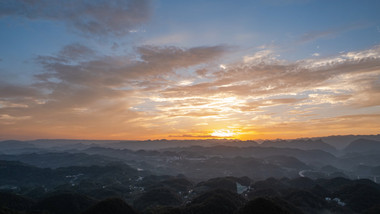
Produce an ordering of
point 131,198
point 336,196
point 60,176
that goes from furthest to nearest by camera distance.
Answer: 1. point 60,176
2. point 131,198
3. point 336,196

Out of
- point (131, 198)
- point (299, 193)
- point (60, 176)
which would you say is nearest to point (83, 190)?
point (131, 198)

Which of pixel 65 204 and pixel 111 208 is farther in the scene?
pixel 65 204

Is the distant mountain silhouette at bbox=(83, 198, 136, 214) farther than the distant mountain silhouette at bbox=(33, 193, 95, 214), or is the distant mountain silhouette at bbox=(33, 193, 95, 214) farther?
the distant mountain silhouette at bbox=(33, 193, 95, 214)

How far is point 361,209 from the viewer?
10069 centimetres

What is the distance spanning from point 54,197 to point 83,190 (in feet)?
147

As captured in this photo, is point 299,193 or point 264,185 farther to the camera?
point 264,185

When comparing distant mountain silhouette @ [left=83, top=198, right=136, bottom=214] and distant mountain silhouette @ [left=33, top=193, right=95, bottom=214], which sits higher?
distant mountain silhouette @ [left=83, top=198, right=136, bottom=214]

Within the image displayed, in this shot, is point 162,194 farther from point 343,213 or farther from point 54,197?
point 343,213

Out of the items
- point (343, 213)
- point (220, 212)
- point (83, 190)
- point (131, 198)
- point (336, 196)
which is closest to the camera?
point (220, 212)

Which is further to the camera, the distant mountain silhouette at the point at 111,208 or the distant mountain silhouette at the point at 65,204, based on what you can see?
the distant mountain silhouette at the point at 65,204

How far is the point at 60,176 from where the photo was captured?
7835 inches

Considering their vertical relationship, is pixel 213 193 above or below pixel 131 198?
above

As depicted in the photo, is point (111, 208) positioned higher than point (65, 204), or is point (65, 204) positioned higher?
point (111, 208)

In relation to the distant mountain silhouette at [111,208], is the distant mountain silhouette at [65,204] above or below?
below
